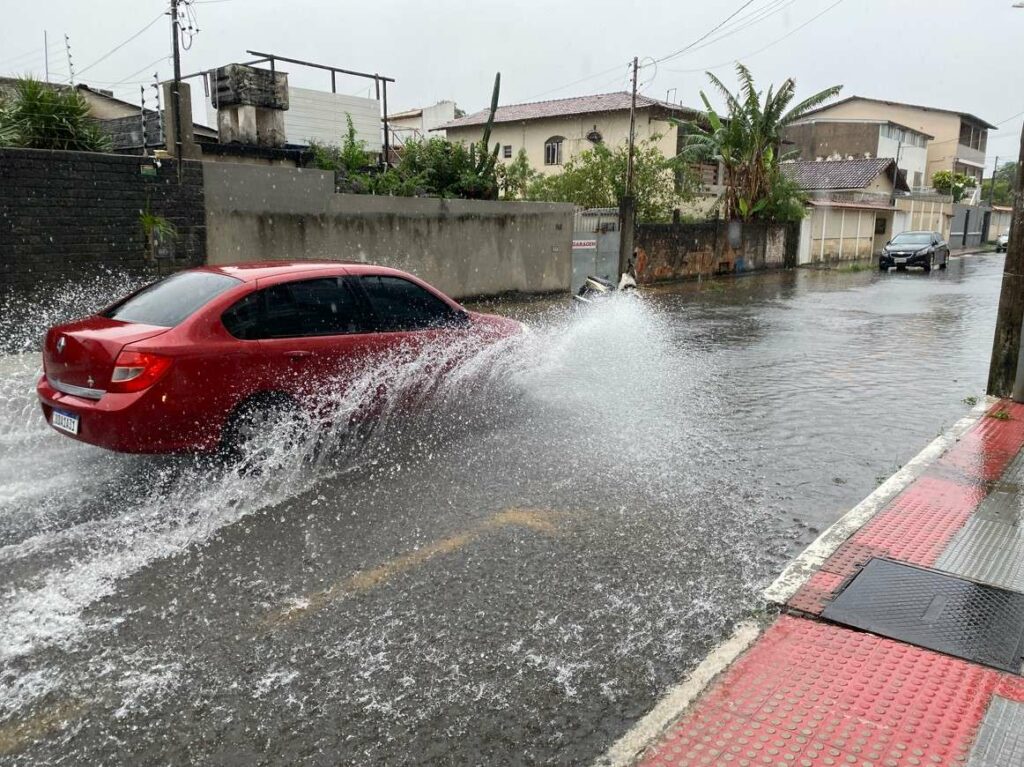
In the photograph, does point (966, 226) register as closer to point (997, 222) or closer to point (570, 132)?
point (997, 222)

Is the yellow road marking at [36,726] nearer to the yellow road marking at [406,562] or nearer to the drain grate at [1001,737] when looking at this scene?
the yellow road marking at [406,562]

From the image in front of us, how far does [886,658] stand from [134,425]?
446cm

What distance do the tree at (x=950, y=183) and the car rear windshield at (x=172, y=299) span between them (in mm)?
56891

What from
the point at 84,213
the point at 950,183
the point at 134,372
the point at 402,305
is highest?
the point at 950,183

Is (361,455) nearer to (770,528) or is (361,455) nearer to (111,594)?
(111,594)

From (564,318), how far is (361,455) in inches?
360

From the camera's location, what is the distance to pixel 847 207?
3809 cm

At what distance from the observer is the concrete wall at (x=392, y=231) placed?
1245 cm

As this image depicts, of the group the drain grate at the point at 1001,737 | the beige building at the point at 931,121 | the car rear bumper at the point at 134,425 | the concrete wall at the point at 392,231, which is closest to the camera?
the drain grate at the point at 1001,737

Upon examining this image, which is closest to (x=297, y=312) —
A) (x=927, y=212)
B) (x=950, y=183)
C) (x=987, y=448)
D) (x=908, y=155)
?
(x=987, y=448)

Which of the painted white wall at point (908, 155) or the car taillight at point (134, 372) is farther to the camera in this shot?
the painted white wall at point (908, 155)

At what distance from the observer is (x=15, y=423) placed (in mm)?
7133

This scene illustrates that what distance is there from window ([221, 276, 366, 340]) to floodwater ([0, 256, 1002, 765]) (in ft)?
1.68

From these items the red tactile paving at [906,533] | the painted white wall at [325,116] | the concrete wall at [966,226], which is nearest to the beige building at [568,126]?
the painted white wall at [325,116]
